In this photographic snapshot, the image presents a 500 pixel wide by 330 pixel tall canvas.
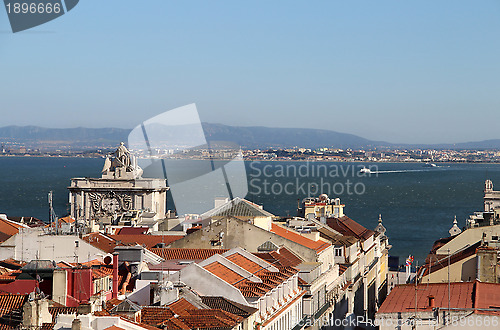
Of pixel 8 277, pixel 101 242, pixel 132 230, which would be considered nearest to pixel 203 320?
pixel 8 277

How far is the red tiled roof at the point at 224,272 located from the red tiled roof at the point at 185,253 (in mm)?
3030

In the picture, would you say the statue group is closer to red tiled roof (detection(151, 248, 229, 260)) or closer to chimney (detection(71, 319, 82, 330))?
red tiled roof (detection(151, 248, 229, 260))

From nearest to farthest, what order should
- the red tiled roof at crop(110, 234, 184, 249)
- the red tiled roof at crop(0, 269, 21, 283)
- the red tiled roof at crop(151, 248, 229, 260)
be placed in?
the red tiled roof at crop(0, 269, 21, 283) → the red tiled roof at crop(151, 248, 229, 260) → the red tiled roof at crop(110, 234, 184, 249)

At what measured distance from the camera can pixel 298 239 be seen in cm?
3816

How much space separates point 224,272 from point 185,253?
15.7 feet

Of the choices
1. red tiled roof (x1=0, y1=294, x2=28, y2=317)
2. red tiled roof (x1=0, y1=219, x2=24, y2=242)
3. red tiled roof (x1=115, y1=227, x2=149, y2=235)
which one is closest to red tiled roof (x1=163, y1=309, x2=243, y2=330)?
red tiled roof (x1=0, y1=294, x2=28, y2=317)

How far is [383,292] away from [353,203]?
8009cm

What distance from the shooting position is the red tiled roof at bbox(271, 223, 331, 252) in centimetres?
3743

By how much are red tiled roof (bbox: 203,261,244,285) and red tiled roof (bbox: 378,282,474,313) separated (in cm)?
363

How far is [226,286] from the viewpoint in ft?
80.0

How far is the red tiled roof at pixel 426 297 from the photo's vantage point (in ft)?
67.2

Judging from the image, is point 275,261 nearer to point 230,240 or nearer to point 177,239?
point 230,240

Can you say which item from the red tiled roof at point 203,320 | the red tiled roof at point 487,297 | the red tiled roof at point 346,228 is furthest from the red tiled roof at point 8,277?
the red tiled roof at point 346,228

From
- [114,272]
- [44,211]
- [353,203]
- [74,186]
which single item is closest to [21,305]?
[114,272]
